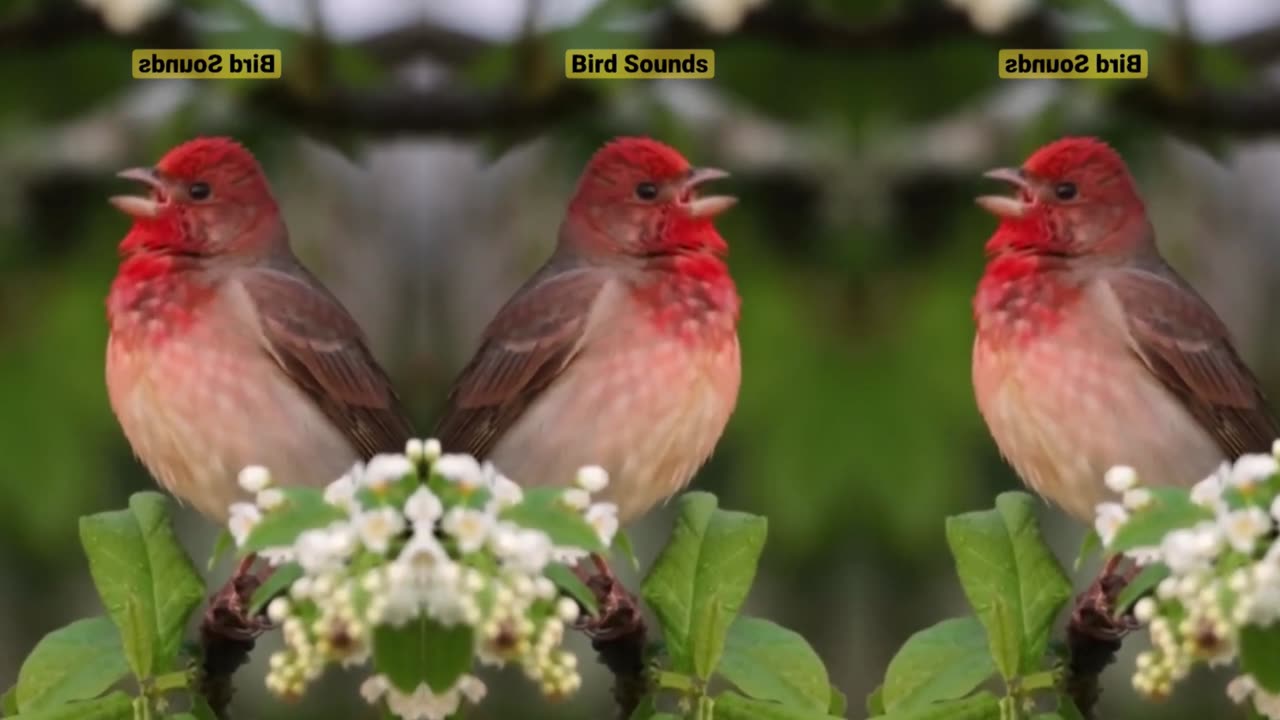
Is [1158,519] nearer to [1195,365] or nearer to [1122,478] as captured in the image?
[1122,478]

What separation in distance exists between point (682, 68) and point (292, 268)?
0.72 metres

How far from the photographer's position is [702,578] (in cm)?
287

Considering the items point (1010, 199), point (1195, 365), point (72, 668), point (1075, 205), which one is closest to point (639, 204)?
point (1010, 199)

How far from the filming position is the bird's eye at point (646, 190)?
2938mm

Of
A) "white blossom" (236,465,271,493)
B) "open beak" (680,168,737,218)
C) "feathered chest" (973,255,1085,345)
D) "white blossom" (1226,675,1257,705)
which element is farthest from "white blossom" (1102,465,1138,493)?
"white blossom" (236,465,271,493)

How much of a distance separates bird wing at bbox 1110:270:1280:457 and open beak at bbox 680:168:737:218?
648 millimetres

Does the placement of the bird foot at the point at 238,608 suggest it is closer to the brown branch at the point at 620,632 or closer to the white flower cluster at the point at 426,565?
the white flower cluster at the point at 426,565

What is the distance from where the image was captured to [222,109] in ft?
9.75

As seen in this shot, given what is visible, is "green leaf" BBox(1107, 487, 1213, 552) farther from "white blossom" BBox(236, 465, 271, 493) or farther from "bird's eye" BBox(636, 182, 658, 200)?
"white blossom" BBox(236, 465, 271, 493)

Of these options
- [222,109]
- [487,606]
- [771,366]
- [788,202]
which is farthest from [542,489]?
[222,109]

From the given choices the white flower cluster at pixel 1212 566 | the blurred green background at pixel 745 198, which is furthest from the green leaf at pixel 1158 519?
the blurred green background at pixel 745 198

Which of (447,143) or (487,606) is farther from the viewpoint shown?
(447,143)

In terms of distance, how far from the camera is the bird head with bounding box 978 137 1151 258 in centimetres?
293

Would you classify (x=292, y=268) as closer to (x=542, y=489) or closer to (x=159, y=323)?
(x=159, y=323)
